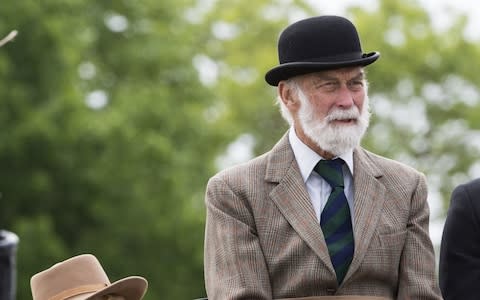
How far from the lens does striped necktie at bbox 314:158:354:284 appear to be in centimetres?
532

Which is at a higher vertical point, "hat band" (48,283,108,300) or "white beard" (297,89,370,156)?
"white beard" (297,89,370,156)

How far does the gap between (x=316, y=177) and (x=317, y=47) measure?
1.62ft

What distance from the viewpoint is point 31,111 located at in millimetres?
19516

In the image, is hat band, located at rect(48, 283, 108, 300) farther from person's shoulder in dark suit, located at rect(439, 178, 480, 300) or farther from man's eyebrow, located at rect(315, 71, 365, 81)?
person's shoulder in dark suit, located at rect(439, 178, 480, 300)

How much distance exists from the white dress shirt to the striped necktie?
0.02m

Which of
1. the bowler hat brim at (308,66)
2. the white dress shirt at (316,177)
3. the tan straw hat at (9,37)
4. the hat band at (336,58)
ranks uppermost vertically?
the tan straw hat at (9,37)

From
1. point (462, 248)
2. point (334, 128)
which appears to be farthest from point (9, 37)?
point (462, 248)

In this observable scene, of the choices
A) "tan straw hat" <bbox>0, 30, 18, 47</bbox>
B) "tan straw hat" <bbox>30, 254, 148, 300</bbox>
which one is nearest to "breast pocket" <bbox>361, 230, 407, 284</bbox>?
"tan straw hat" <bbox>30, 254, 148, 300</bbox>

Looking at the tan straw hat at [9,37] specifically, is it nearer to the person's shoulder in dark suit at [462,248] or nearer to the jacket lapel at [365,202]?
the jacket lapel at [365,202]

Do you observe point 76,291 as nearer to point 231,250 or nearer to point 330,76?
point 231,250

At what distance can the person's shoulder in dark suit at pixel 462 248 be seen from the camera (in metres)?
5.49

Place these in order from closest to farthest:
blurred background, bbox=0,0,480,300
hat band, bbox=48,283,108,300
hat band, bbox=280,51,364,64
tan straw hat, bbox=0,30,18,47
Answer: hat band, bbox=280,51,364,64, hat band, bbox=48,283,108,300, tan straw hat, bbox=0,30,18,47, blurred background, bbox=0,0,480,300

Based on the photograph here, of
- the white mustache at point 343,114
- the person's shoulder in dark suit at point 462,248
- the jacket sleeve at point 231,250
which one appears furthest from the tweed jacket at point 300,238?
the white mustache at point 343,114

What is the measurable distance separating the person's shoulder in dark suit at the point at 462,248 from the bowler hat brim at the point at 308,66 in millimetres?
663
